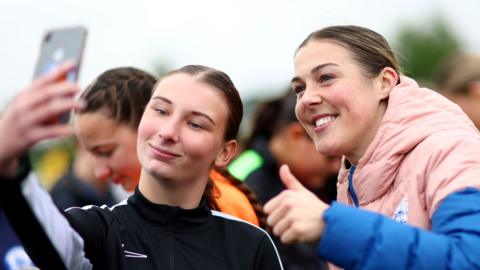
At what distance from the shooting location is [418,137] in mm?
3141

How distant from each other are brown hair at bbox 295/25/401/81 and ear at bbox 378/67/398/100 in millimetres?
23

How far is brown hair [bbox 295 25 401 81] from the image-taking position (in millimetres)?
3582

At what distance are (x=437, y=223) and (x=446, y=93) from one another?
9.87 feet

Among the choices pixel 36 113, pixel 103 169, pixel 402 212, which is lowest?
pixel 103 169

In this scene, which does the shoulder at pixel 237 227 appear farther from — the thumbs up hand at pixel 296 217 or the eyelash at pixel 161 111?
the thumbs up hand at pixel 296 217

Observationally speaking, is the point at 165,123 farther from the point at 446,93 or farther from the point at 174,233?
the point at 446,93

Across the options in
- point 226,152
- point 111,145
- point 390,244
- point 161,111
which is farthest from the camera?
point 111,145


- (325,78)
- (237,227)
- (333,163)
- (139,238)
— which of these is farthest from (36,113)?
(333,163)

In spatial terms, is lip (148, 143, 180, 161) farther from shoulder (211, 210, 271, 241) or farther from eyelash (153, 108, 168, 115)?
shoulder (211, 210, 271, 241)

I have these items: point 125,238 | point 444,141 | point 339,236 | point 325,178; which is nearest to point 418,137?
point 444,141

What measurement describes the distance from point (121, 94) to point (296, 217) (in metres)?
2.24

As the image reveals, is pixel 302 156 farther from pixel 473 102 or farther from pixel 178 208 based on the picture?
pixel 178 208

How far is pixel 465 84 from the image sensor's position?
550 cm

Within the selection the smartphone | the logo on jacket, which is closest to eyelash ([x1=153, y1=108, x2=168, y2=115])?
the smartphone
